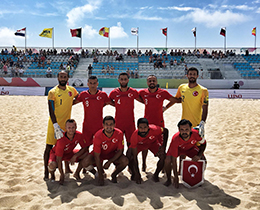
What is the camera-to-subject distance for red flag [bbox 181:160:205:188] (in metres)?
3.57

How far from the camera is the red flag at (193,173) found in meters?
3.57

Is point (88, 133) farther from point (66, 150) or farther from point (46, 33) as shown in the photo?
point (46, 33)

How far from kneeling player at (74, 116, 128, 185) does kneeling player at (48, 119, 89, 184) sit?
0.27 meters

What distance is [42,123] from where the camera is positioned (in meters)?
8.27

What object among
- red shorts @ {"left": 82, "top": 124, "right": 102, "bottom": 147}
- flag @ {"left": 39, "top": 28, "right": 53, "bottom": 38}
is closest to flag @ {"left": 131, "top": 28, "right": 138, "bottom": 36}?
flag @ {"left": 39, "top": 28, "right": 53, "bottom": 38}

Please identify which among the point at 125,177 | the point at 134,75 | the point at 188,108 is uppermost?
the point at 134,75

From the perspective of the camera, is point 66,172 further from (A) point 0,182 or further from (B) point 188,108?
(B) point 188,108

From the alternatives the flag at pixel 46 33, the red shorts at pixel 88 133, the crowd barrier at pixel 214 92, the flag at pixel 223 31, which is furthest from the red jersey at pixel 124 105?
the flag at pixel 223 31

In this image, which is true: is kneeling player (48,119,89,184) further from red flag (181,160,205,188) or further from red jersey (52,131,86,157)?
red flag (181,160,205,188)

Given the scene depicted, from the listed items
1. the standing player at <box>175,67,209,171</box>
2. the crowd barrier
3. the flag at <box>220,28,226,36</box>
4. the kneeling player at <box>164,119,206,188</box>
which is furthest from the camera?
the flag at <box>220,28,226,36</box>

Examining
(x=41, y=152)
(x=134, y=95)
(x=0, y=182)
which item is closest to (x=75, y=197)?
(x=0, y=182)

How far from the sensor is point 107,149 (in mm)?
3764

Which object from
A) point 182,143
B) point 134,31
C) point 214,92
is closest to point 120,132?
point 182,143

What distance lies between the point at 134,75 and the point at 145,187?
16.9m
